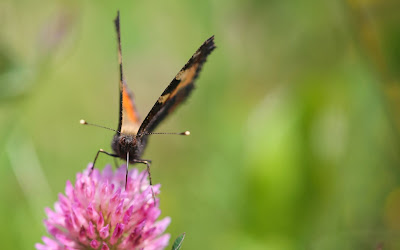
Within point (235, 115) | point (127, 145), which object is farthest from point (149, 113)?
point (235, 115)

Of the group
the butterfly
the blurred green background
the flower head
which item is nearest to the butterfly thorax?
the butterfly

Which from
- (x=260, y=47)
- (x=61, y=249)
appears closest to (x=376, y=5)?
(x=260, y=47)

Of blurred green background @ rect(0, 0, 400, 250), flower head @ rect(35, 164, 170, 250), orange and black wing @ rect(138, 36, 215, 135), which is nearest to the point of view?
flower head @ rect(35, 164, 170, 250)

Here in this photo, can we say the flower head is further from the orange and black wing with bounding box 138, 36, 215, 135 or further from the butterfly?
the orange and black wing with bounding box 138, 36, 215, 135

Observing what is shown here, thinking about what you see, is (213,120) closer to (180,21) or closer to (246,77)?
(246,77)

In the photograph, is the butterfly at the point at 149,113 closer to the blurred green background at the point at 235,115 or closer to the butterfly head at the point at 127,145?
the butterfly head at the point at 127,145

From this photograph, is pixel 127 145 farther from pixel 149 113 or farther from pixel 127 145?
pixel 149 113

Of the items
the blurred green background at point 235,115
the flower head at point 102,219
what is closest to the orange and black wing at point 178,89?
the flower head at point 102,219
